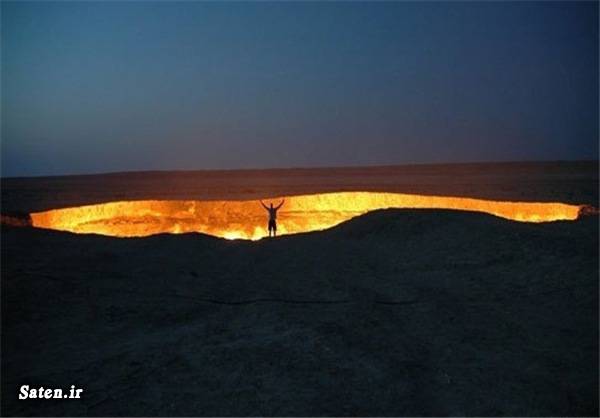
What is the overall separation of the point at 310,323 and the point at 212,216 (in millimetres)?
11640

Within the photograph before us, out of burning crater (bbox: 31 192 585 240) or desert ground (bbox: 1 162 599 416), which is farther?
burning crater (bbox: 31 192 585 240)

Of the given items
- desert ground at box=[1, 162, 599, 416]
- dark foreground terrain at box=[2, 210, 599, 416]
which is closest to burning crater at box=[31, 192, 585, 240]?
desert ground at box=[1, 162, 599, 416]

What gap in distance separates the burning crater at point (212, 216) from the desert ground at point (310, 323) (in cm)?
505

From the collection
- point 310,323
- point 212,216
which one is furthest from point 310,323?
point 212,216

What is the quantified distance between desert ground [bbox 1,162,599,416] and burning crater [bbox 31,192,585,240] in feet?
16.6

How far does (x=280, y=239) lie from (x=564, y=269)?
5.72 metres

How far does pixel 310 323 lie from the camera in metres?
6.74

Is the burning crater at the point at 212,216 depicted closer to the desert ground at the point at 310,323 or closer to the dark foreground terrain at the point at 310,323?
the desert ground at the point at 310,323

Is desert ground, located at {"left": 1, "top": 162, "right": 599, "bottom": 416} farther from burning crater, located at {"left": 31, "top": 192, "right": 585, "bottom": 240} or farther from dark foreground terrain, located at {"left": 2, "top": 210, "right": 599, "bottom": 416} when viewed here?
burning crater, located at {"left": 31, "top": 192, "right": 585, "bottom": 240}

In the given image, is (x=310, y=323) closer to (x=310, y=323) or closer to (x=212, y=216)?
(x=310, y=323)

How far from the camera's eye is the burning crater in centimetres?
1702

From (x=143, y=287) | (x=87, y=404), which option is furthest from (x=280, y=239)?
(x=87, y=404)

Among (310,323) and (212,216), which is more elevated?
(212,216)

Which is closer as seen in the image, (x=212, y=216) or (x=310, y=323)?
(x=310, y=323)
